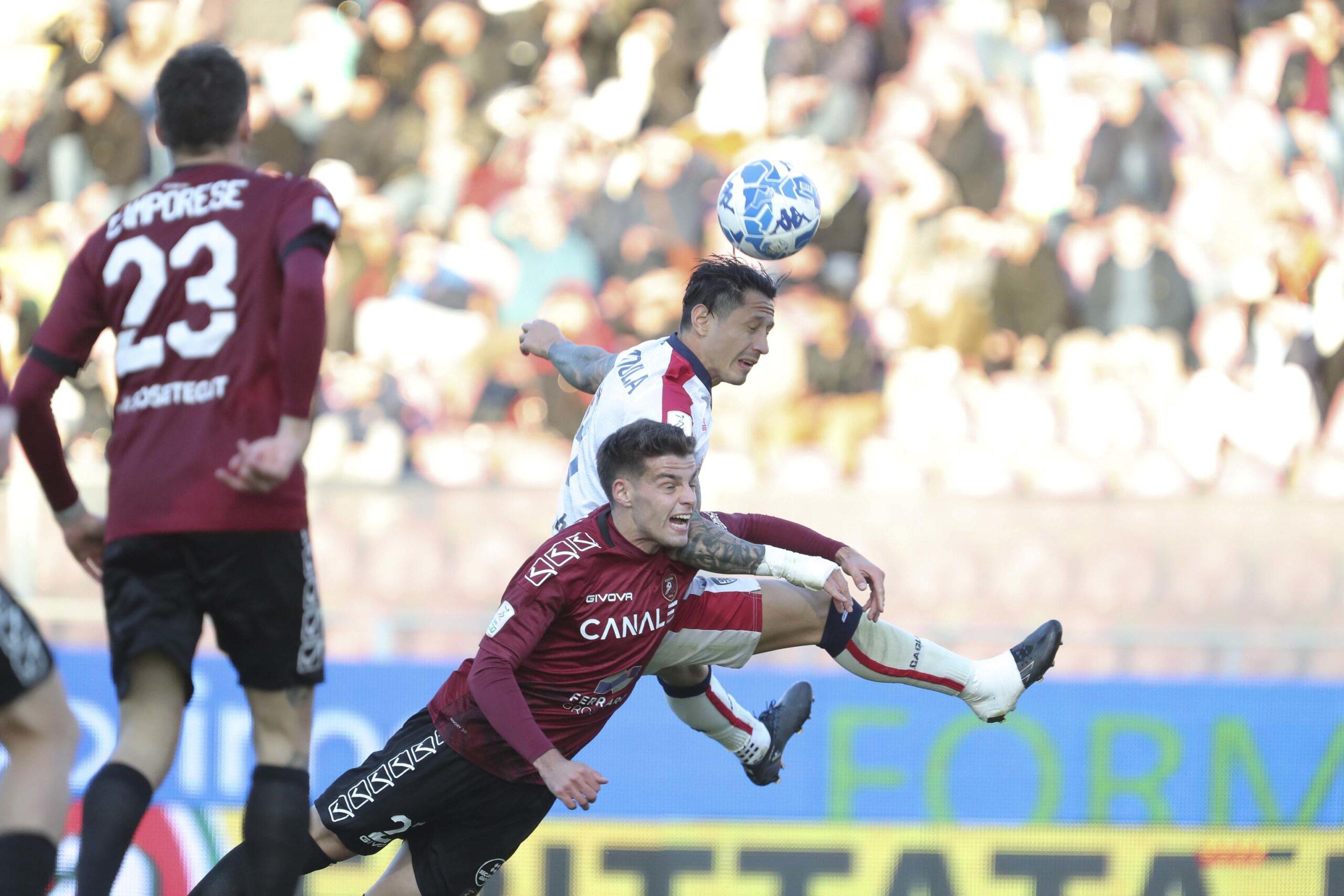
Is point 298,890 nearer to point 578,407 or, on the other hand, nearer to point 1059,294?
point 578,407

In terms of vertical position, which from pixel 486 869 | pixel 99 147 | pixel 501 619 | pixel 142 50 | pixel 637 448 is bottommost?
pixel 486 869

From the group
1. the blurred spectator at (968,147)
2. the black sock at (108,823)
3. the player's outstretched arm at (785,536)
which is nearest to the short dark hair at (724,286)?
the player's outstretched arm at (785,536)

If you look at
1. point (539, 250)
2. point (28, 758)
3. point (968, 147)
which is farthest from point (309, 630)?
point (968, 147)

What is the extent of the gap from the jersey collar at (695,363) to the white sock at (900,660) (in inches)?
30.4

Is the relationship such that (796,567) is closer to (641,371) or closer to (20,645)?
(641,371)

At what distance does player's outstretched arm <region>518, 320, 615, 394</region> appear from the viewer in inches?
204

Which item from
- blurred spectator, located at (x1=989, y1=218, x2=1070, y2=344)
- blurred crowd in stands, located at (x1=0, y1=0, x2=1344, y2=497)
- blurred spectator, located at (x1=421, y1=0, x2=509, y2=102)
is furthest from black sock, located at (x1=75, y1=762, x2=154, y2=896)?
blurred spectator, located at (x1=421, y1=0, x2=509, y2=102)

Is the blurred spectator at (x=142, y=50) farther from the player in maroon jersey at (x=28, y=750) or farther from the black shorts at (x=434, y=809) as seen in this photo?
the player in maroon jersey at (x=28, y=750)

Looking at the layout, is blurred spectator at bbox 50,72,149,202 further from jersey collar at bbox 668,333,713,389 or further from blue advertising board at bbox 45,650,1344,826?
jersey collar at bbox 668,333,713,389

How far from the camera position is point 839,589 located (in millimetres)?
4449

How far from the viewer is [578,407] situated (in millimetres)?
9469

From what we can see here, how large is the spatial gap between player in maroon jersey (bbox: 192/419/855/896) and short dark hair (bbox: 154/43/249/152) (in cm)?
129

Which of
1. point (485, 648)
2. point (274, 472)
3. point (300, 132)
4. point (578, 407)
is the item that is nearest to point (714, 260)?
point (485, 648)

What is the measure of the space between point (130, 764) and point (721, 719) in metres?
1.97
